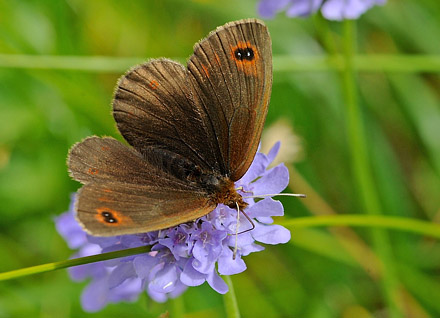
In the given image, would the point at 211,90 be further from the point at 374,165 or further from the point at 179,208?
the point at 374,165

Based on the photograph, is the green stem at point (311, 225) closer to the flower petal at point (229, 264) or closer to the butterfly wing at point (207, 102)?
the flower petal at point (229, 264)

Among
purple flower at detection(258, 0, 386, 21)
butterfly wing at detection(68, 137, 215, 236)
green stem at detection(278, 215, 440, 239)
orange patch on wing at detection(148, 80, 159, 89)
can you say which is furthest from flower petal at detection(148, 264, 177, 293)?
purple flower at detection(258, 0, 386, 21)

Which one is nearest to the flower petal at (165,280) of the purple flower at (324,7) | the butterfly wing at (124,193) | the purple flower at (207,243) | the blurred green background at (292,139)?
the purple flower at (207,243)

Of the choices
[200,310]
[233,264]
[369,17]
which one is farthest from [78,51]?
[233,264]

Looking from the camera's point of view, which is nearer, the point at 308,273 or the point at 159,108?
the point at 159,108

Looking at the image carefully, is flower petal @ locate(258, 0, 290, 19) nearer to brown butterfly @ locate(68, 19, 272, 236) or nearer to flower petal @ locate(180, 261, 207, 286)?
brown butterfly @ locate(68, 19, 272, 236)

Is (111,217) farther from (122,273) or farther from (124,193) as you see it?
(122,273)
